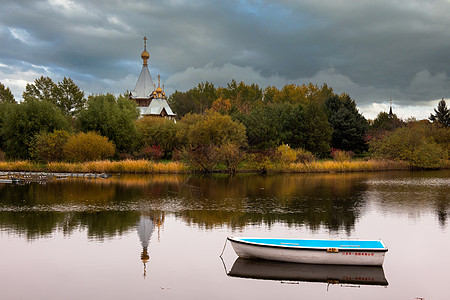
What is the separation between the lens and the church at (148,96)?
A: 9156 centimetres

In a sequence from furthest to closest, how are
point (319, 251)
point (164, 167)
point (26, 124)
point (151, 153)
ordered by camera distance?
point (26, 124), point (151, 153), point (164, 167), point (319, 251)

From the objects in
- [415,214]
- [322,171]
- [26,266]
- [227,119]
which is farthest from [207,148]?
[26,266]

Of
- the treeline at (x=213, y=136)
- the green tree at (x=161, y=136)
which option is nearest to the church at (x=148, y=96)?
the treeline at (x=213, y=136)

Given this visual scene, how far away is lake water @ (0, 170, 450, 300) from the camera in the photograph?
11484 mm

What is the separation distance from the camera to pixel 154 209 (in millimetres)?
22359

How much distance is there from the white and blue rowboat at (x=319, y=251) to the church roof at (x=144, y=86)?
88101 mm

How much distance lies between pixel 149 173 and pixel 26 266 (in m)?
31.4

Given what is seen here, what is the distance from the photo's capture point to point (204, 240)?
16016mm

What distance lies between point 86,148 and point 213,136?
14613 mm

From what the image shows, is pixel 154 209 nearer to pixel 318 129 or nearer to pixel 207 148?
pixel 207 148

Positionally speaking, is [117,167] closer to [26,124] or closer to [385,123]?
[26,124]

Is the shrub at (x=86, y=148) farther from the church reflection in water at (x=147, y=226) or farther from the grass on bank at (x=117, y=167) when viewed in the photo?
the church reflection in water at (x=147, y=226)

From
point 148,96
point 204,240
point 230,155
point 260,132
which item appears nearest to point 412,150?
point 260,132

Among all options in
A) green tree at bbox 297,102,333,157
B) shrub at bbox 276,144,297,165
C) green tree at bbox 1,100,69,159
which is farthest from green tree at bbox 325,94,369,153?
green tree at bbox 1,100,69,159
